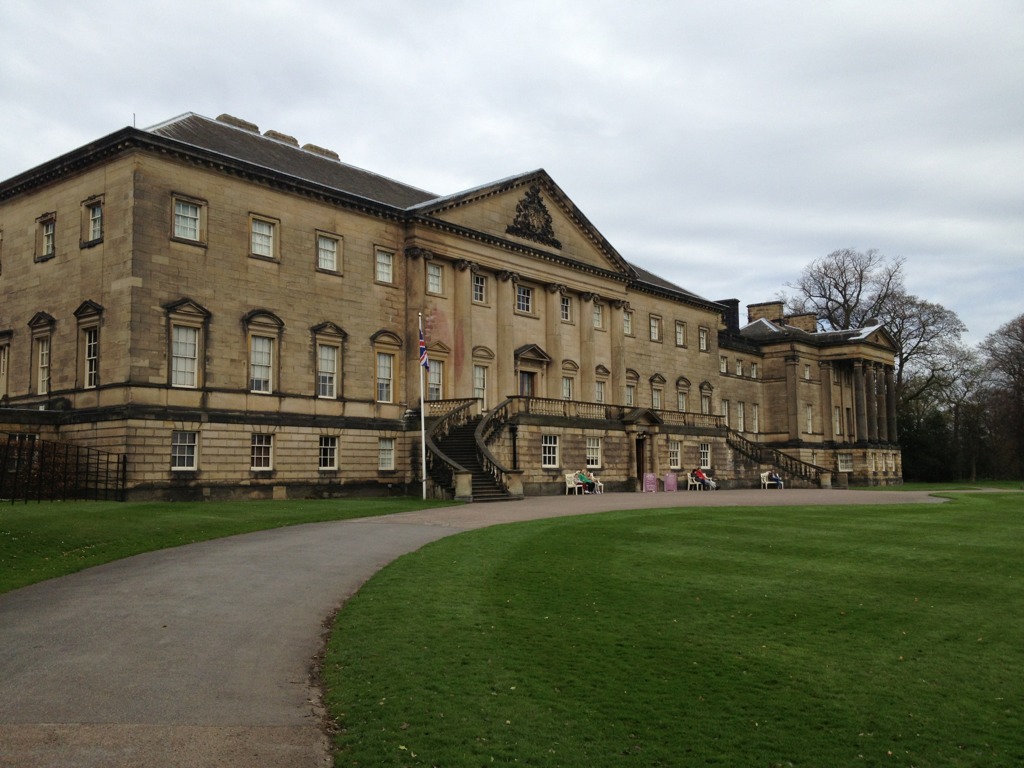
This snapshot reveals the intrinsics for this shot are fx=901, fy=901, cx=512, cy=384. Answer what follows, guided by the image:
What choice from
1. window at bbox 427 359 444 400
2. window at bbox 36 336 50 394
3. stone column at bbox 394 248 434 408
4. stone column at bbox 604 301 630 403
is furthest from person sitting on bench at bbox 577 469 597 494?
window at bbox 36 336 50 394

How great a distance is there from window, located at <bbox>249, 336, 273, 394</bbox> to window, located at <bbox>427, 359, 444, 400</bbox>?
27.4ft

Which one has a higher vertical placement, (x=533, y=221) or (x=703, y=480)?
(x=533, y=221)

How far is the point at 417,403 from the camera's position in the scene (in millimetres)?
39469

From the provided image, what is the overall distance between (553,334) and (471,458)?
13.0 m

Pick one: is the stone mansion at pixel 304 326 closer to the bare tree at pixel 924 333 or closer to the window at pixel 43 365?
the window at pixel 43 365

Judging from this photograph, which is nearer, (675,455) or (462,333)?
(462,333)

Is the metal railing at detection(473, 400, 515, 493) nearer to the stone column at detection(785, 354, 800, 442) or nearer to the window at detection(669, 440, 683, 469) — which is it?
the window at detection(669, 440, 683, 469)

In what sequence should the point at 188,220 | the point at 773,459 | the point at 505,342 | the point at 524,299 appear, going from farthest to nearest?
the point at 773,459 → the point at 524,299 → the point at 505,342 → the point at 188,220

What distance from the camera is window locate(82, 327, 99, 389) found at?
1250 inches

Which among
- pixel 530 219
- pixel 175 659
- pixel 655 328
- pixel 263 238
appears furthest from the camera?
pixel 655 328

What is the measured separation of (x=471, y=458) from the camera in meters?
36.5

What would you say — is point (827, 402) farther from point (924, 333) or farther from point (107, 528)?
point (107, 528)

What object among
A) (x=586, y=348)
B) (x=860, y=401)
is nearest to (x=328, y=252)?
(x=586, y=348)

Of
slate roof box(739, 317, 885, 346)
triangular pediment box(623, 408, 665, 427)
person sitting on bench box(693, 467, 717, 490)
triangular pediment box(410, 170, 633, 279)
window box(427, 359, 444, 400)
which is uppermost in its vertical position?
triangular pediment box(410, 170, 633, 279)
